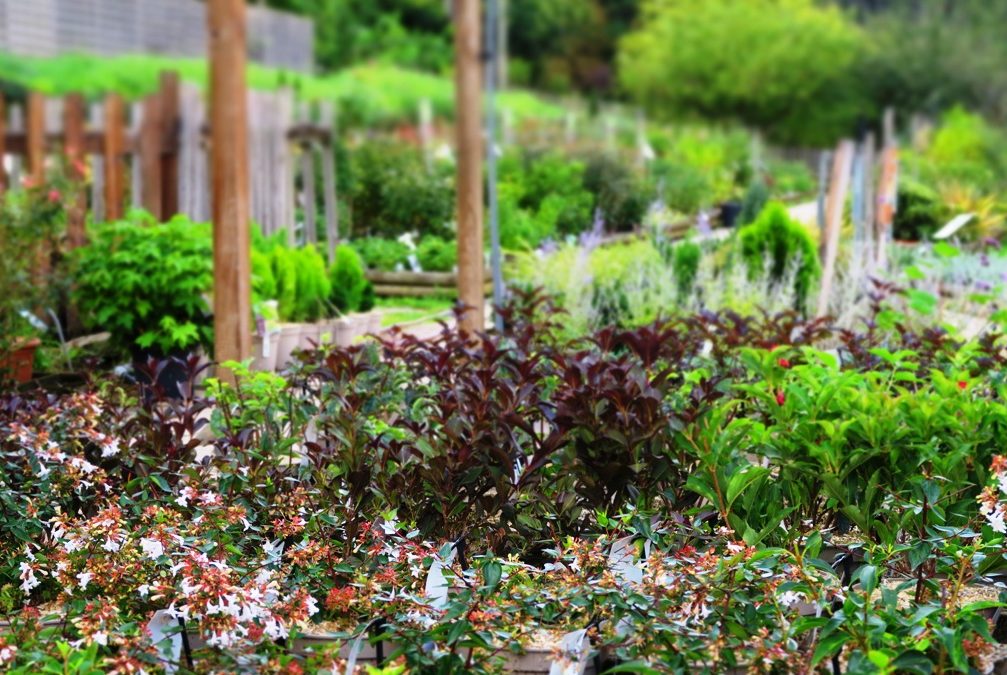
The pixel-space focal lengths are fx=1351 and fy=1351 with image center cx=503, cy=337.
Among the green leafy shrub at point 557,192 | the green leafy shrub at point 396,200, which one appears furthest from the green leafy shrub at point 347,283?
the green leafy shrub at point 557,192

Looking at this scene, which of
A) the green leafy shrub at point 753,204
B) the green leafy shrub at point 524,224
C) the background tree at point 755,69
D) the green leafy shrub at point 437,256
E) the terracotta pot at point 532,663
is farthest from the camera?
the background tree at point 755,69

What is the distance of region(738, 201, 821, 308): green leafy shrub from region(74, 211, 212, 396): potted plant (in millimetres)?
3169

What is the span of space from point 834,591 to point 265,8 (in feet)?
66.9

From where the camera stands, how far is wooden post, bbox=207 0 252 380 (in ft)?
16.6

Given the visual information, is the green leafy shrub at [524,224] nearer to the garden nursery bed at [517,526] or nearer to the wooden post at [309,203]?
the wooden post at [309,203]

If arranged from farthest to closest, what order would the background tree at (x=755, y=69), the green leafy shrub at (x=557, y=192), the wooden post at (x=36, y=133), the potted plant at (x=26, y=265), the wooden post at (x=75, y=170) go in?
the background tree at (x=755, y=69), the wooden post at (x=36, y=133), the green leafy shrub at (x=557, y=192), the wooden post at (x=75, y=170), the potted plant at (x=26, y=265)

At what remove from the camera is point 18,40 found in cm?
1833

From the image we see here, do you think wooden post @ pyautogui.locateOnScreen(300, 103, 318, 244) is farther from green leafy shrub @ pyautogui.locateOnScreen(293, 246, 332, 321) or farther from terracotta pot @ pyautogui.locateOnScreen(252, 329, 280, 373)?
terracotta pot @ pyautogui.locateOnScreen(252, 329, 280, 373)

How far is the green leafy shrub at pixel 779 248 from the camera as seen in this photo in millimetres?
7574

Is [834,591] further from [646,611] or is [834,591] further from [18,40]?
[18,40]

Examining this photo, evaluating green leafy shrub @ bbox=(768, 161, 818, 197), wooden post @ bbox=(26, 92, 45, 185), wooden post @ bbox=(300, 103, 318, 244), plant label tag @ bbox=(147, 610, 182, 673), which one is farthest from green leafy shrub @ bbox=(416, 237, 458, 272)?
green leafy shrub @ bbox=(768, 161, 818, 197)

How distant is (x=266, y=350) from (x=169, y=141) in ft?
9.32

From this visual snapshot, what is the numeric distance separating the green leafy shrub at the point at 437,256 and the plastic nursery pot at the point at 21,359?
2481 millimetres

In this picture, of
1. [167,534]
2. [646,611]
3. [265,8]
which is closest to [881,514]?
[646,611]
